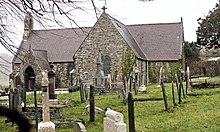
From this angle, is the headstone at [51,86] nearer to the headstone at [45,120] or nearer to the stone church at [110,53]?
the headstone at [45,120]

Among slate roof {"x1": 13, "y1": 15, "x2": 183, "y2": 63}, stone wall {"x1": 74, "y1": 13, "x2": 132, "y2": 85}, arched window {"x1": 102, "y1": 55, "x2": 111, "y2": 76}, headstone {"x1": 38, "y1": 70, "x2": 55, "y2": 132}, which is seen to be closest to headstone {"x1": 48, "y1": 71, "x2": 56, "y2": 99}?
headstone {"x1": 38, "y1": 70, "x2": 55, "y2": 132}

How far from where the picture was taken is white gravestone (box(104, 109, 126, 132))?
4.96 meters

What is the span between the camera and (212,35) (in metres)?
44.9

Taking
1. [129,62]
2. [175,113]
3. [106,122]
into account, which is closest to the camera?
[106,122]

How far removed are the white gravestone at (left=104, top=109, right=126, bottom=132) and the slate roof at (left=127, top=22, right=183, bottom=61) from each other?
30664 millimetres

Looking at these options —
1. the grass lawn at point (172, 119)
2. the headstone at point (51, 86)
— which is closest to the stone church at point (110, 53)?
the headstone at point (51, 86)

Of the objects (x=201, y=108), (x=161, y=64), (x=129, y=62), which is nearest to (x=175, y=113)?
(x=201, y=108)

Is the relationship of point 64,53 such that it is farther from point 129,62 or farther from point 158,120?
point 158,120

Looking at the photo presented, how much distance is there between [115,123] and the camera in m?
5.06

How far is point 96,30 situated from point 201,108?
23.1m

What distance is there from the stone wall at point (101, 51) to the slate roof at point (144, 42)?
1.48 metres

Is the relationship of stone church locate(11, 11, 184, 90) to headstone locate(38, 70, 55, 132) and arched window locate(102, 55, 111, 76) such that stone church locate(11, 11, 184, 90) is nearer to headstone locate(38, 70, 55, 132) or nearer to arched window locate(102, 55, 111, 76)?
arched window locate(102, 55, 111, 76)

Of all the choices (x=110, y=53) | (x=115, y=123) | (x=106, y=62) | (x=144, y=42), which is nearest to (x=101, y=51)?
(x=110, y=53)

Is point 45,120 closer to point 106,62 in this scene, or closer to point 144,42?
point 106,62
